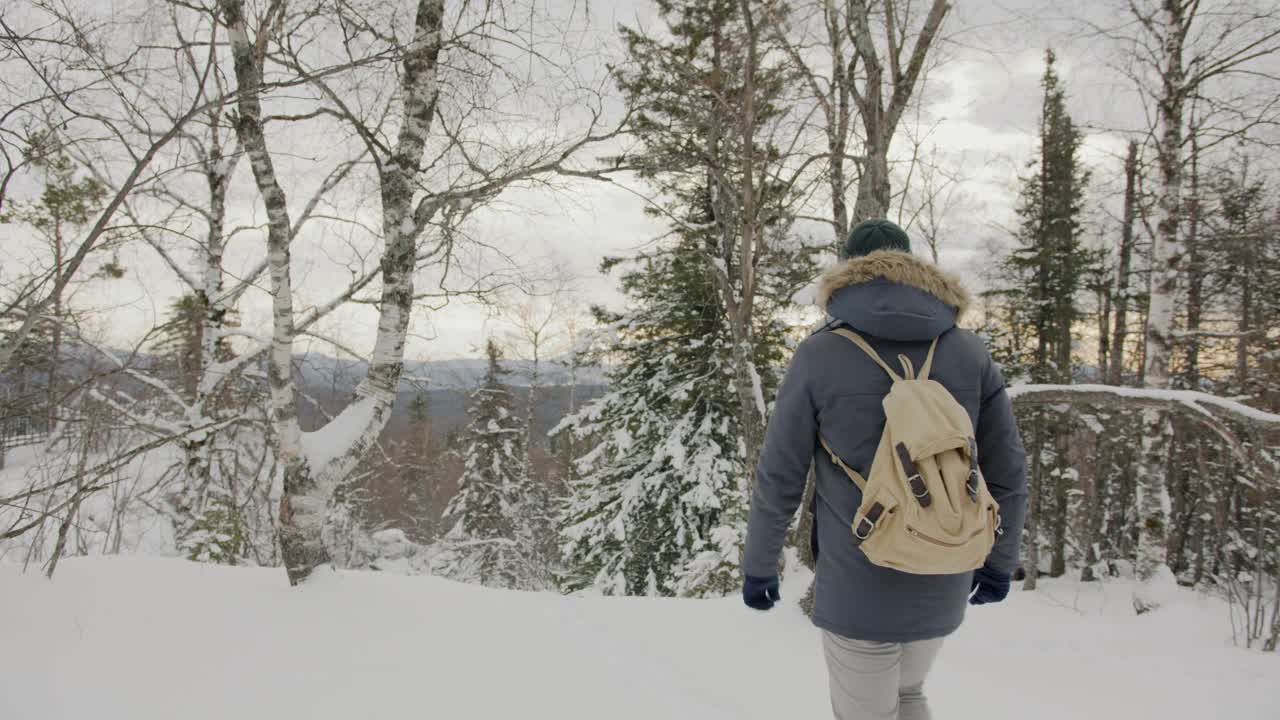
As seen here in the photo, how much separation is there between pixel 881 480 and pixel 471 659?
2428 millimetres

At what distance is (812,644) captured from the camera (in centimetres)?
348

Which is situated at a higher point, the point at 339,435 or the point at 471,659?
the point at 339,435

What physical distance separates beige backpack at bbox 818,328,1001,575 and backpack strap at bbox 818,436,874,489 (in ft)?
0.16

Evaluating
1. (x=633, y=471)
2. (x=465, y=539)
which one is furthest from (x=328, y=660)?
(x=465, y=539)

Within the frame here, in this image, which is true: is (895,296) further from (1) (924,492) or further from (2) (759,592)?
(2) (759,592)

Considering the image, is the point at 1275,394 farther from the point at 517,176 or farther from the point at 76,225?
the point at 76,225

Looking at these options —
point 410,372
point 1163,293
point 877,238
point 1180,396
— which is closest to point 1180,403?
point 1180,396

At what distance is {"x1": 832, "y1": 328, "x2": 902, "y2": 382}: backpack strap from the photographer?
1625 mm

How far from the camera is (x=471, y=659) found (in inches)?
119

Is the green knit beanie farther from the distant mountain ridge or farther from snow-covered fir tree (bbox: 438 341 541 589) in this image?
snow-covered fir tree (bbox: 438 341 541 589)

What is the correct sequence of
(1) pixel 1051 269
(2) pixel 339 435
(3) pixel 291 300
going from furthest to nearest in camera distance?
(1) pixel 1051 269, (3) pixel 291 300, (2) pixel 339 435

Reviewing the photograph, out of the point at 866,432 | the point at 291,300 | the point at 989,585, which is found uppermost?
the point at 291,300

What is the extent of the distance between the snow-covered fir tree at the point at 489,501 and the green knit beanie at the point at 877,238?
19.4m

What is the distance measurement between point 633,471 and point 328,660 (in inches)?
378
